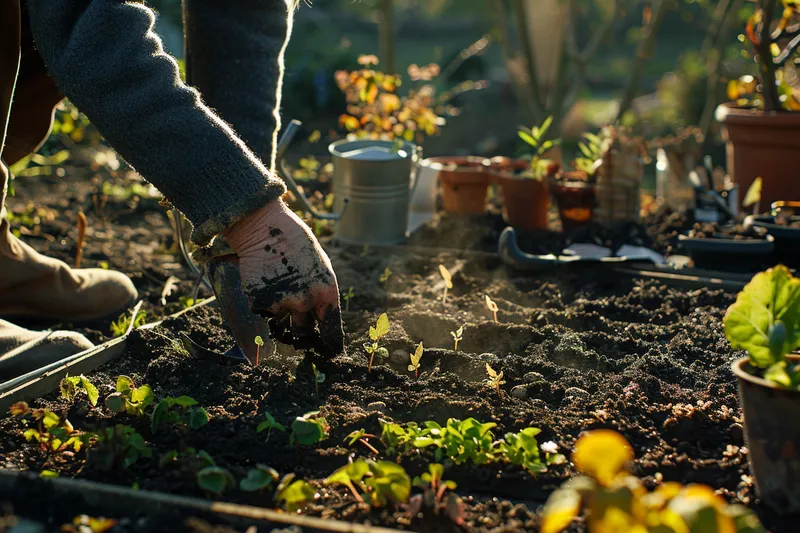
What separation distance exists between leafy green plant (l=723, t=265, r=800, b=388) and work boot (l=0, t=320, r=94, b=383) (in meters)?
1.69

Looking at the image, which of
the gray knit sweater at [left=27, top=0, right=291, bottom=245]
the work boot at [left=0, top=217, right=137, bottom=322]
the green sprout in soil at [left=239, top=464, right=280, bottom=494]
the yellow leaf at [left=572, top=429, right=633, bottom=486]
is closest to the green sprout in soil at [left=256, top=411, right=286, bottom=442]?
the green sprout in soil at [left=239, top=464, right=280, bottom=494]

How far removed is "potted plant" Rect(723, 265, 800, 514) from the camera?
141 cm

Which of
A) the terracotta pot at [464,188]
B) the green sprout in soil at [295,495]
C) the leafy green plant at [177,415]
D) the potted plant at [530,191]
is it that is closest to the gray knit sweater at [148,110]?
the leafy green plant at [177,415]

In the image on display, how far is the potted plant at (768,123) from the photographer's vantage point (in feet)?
12.4

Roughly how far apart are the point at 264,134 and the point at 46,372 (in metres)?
0.91

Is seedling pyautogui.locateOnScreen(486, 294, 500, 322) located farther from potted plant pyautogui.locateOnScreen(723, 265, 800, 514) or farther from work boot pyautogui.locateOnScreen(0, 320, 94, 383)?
work boot pyautogui.locateOnScreen(0, 320, 94, 383)

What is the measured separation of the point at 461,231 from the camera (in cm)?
380

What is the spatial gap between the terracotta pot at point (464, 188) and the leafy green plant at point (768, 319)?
8.58 ft

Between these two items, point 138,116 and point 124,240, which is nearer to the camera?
point 138,116

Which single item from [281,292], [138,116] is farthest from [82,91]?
[281,292]

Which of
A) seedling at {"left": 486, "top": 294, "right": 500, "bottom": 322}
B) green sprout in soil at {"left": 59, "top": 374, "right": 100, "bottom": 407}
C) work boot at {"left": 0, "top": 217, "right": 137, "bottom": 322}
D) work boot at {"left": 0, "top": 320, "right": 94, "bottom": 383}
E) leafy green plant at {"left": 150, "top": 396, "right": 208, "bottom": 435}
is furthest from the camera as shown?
work boot at {"left": 0, "top": 217, "right": 137, "bottom": 322}

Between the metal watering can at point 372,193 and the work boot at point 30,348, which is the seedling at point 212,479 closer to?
the work boot at point 30,348

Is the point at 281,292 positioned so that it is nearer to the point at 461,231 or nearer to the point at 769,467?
the point at 769,467

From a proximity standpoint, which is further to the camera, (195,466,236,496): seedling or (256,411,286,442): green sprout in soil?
(256,411,286,442): green sprout in soil
